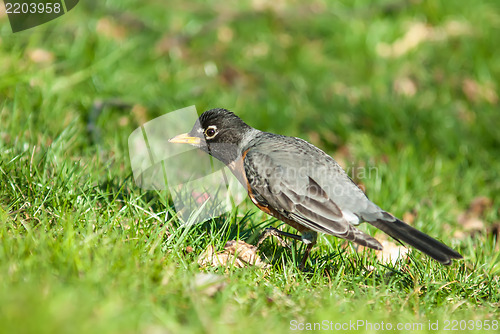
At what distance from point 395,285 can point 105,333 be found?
7.60 feet

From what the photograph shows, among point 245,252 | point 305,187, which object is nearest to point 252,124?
point 305,187

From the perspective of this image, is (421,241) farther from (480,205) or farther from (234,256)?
(480,205)

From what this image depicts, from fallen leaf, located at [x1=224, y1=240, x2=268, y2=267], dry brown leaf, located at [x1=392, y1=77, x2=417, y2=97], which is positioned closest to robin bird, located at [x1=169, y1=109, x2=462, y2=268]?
fallen leaf, located at [x1=224, y1=240, x2=268, y2=267]

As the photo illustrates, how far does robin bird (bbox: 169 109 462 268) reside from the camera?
154 inches

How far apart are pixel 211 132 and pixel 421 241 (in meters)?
2.04

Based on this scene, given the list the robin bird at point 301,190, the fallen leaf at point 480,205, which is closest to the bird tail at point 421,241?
the robin bird at point 301,190

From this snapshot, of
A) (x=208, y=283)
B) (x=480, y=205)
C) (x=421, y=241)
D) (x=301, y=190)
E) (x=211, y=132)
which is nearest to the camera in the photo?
(x=208, y=283)

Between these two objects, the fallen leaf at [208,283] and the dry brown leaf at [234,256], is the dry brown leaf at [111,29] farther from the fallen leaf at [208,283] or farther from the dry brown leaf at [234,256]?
the fallen leaf at [208,283]

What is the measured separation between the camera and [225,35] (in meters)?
8.77

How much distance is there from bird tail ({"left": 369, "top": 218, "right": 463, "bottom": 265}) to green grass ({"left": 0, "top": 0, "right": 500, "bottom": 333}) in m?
0.22

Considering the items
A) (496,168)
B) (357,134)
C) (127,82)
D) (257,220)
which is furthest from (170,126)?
(496,168)

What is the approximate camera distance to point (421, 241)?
3787 millimetres

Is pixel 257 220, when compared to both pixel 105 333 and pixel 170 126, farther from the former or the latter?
pixel 105 333

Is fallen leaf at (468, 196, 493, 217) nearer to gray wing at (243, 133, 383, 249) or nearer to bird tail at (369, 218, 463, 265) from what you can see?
gray wing at (243, 133, 383, 249)
